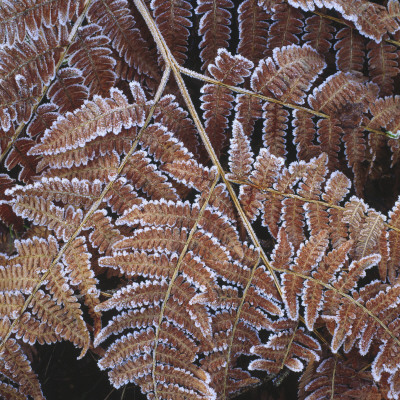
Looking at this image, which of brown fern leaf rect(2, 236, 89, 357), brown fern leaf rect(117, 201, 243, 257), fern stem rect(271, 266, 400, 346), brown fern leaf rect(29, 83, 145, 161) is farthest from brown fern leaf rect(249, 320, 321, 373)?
brown fern leaf rect(29, 83, 145, 161)

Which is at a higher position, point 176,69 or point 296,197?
point 176,69

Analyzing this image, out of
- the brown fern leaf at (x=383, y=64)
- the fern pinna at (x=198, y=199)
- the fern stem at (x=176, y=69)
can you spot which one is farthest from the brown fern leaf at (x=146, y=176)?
the brown fern leaf at (x=383, y=64)

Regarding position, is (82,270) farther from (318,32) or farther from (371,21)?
(371,21)

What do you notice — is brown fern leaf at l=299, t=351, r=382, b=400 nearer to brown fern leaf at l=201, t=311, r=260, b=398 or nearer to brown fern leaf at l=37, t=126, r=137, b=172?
brown fern leaf at l=201, t=311, r=260, b=398

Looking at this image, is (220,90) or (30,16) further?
(220,90)

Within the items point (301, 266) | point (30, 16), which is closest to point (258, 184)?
point (301, 266)

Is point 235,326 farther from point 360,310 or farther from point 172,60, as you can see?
point 172,60

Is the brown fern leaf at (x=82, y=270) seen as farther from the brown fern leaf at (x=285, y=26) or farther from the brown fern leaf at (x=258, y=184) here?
the brown fern leaf at (x=285, y=26)
